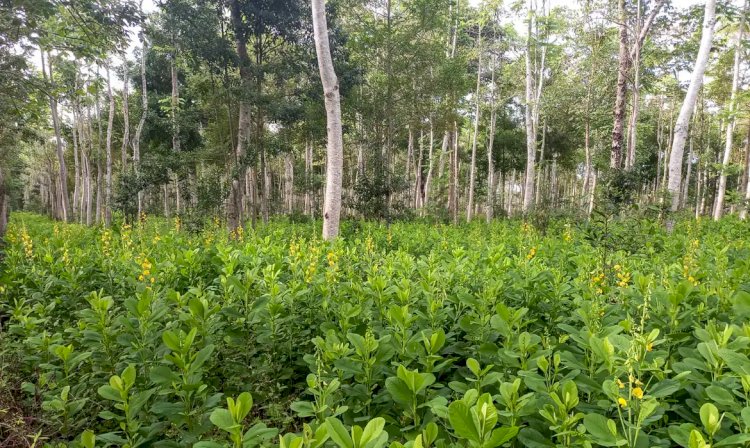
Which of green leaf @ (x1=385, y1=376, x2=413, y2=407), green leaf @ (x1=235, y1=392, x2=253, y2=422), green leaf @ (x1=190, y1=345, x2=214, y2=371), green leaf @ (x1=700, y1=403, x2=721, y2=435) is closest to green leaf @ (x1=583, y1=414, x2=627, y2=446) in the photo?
green leaf @ (x1=700, y1=403, x2=721, y2=435)

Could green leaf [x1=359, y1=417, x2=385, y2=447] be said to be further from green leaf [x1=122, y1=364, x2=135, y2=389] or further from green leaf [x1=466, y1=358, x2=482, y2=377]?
green leaf [x1=122, y1=364, x2=135, y2=389]

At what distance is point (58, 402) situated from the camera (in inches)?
73.2

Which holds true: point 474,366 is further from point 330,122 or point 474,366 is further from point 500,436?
point 330,122

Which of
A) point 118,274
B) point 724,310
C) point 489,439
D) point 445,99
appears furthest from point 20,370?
point 445,99

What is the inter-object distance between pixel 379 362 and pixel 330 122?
22.3ft

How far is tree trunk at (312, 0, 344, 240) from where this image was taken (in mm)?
7895

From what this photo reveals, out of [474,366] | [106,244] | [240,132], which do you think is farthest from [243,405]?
[240,132]

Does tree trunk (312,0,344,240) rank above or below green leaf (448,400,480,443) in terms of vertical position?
above

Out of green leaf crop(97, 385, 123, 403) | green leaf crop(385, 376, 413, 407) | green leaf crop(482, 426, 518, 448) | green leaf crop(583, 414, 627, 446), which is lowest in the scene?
green leaf crop(97, 385, 123, 403)

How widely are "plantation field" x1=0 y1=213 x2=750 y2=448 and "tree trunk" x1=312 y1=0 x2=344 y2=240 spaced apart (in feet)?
12.1

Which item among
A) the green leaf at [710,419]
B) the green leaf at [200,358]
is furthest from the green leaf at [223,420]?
the green leaf at [710,419]

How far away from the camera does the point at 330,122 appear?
827cm

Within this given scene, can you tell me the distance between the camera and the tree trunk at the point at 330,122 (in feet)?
25.9

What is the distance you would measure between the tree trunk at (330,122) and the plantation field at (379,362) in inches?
146
